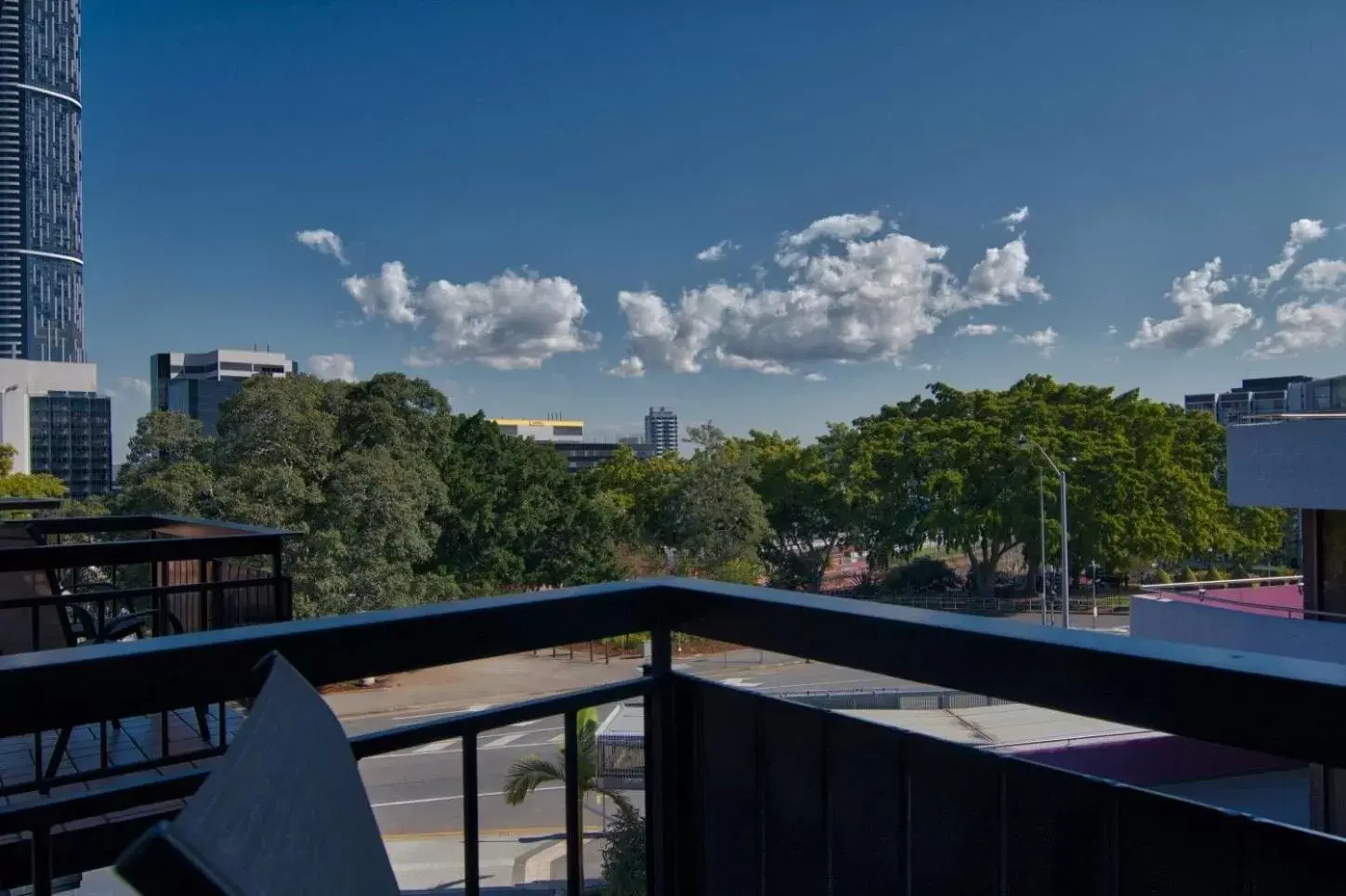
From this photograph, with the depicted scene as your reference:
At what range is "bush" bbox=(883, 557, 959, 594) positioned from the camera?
2411 cm

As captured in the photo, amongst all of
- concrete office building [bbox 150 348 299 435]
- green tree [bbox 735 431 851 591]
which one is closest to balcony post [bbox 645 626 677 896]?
green tree [bbox 735 431 851 591]

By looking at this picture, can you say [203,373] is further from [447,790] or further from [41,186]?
[447,790]

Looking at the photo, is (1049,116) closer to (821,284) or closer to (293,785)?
(821,284)

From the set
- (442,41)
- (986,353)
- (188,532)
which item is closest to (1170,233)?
(986,353)

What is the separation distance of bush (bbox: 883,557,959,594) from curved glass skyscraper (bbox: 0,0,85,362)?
63.7 m

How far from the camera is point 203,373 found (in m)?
68.2

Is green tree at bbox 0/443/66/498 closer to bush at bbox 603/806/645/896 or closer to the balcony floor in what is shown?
bush at bbox 603/806/645/896

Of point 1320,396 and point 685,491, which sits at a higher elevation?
point 1320,396

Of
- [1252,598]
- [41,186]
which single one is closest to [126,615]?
[1252,598]

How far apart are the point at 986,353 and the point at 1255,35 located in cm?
2140

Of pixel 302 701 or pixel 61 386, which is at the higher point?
pixel 61 386

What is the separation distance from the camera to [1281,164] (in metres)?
32.4

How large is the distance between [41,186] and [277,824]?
87067 millimetres

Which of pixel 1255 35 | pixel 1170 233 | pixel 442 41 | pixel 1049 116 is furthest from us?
pixel 1170 233
